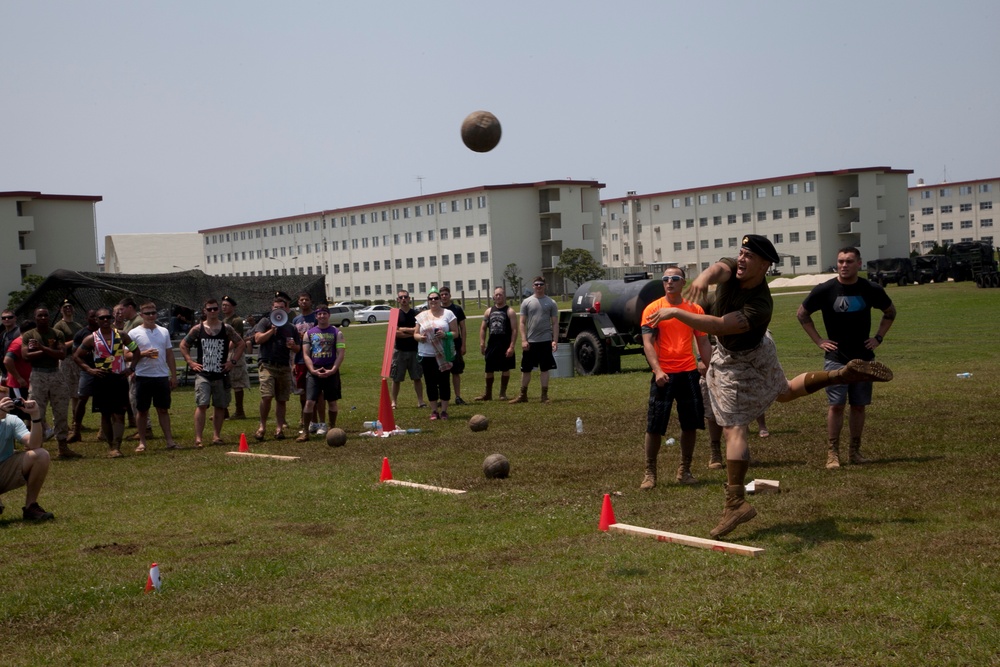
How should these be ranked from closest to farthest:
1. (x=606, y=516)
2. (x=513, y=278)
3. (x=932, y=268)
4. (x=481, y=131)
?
(x=606, y=516), (x=481, y=131), (x=932, y=268), (x=513, y=278)

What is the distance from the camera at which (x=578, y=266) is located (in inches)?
3425

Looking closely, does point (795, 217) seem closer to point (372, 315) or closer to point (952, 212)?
point (952, 212)

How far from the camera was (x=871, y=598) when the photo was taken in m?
5.54

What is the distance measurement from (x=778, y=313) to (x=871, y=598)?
4199 centimetres

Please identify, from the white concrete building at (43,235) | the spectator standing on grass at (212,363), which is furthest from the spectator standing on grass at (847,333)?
the white concrete building at (43,235)

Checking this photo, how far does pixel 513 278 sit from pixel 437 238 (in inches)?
501

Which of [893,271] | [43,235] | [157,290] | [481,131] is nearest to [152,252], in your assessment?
[43,235]

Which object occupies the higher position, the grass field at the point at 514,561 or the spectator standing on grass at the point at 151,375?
the spectator standing on grass at the point at 151,375

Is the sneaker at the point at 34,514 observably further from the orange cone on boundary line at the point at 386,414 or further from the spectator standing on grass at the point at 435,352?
the spectator standing on grass at the point at 435,352

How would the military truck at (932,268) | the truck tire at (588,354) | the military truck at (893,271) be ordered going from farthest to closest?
1. the military truck at (893,271)
2. the military truck at (932,268)
3. the truck tire at (588,354)

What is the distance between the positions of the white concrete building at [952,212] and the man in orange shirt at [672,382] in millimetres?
111662

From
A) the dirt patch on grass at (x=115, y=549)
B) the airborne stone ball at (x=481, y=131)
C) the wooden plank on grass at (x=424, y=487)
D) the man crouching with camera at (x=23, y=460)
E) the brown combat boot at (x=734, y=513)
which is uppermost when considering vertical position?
the airborne stone ball at (x=481, y=131)

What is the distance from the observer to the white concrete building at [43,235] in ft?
225

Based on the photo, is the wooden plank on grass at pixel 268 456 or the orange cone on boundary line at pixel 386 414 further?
the orange cone on boundary line at pixel 386 414
